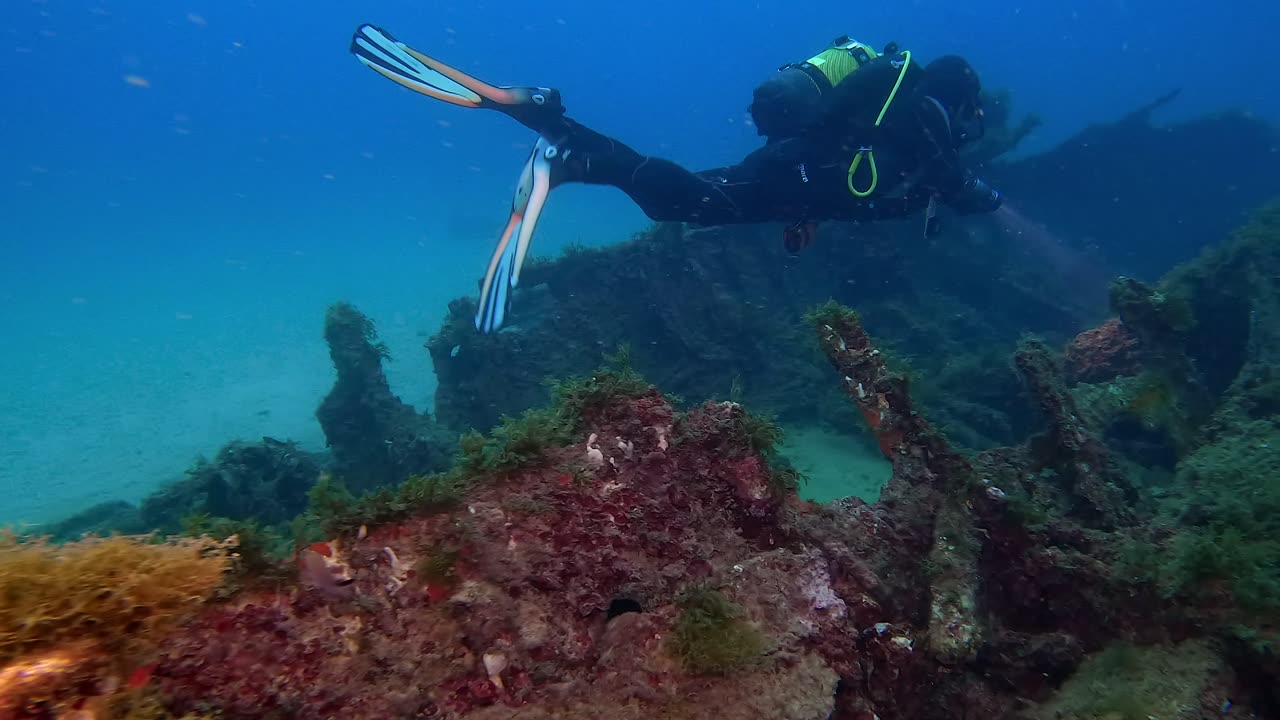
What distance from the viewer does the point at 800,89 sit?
297 inches

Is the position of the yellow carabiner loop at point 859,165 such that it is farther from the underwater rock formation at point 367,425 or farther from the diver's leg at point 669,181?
the underwater rock formation at point 367,425

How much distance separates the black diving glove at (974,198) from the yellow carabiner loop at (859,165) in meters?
1.45

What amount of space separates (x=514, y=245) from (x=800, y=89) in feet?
14.4

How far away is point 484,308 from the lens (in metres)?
7.48

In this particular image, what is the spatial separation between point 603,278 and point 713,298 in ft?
7.69

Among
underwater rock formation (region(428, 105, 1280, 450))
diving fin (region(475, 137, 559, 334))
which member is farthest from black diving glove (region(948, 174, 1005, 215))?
diving fin (region(475, 137, 559, 334))

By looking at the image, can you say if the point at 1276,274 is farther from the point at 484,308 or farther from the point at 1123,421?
the point at 484,308

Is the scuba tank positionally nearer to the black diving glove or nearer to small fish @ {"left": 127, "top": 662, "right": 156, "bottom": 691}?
the black diving glove

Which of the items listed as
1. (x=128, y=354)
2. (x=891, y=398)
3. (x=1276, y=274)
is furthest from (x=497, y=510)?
(x=128, y=354)

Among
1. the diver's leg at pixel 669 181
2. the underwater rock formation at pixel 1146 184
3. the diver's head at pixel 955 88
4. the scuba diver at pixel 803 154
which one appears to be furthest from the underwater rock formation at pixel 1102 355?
the underwater rock formation at pixel 1146 184

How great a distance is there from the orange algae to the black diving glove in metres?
9.30

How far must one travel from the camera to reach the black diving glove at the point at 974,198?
8.09 metres

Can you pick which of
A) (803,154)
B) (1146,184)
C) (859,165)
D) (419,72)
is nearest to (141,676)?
(419,72)

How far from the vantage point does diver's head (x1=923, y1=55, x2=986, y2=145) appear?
25.8 ft
